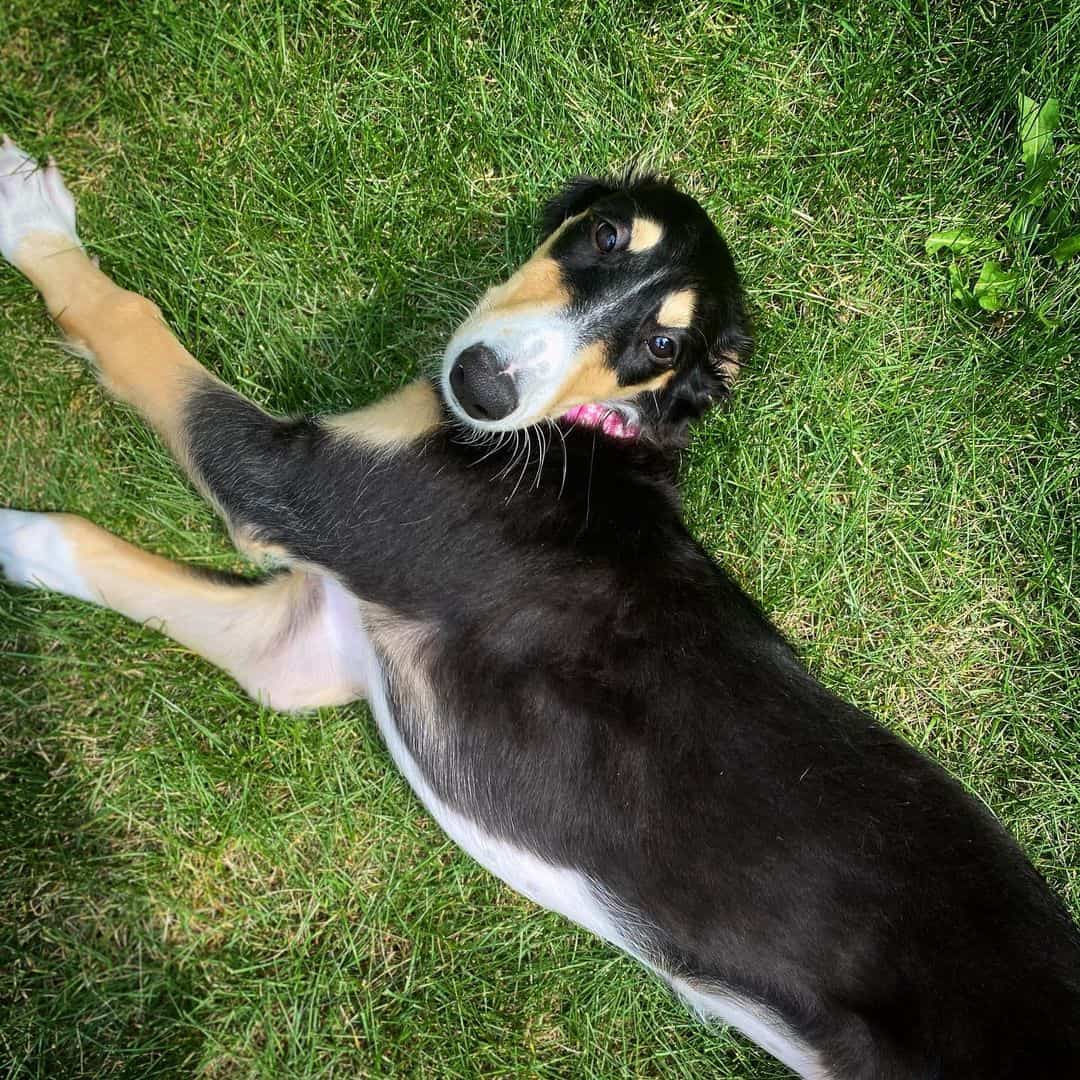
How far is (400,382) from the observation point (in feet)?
12.0

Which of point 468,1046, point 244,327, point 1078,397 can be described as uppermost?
point 1078,397

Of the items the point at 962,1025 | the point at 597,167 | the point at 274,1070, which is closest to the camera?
the point at 962,1025

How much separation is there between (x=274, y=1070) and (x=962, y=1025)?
2.57 m

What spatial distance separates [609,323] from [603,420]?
0.39 metres

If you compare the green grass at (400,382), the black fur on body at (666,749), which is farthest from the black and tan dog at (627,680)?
the green grass at (400,382)

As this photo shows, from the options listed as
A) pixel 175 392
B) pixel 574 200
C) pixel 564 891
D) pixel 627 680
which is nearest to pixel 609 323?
pixel 574 200

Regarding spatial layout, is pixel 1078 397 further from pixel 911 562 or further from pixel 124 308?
pixel 124 308

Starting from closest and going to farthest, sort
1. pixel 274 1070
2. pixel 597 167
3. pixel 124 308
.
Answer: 1. pixel 124 308
2. pixel 274 1070
3. pixel 597 167

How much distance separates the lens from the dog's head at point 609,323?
8.64ft

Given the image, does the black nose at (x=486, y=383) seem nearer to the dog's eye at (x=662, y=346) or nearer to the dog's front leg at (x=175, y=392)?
the dog's front leg at (x=175, y=392)

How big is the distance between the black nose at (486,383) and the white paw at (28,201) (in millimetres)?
1844

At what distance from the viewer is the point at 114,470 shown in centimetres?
351

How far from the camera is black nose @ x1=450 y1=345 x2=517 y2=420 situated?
103 inches


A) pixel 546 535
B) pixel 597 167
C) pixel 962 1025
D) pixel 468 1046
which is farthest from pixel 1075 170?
pixel 468 1046
